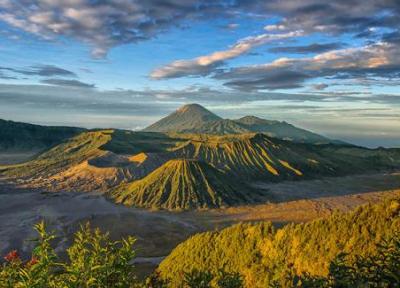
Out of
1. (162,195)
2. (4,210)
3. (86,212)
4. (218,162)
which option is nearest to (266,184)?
(218,162)

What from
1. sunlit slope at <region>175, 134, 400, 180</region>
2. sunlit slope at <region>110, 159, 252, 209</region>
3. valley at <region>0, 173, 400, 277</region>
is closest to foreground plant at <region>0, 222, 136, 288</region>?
valley at <region>0, 173, 400, 277</region>

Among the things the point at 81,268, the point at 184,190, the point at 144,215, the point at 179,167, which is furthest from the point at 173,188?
the point at 81,268

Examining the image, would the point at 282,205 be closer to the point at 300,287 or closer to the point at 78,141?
the point at 300,287

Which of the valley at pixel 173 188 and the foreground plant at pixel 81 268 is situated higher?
the foreground plant at pixel 81 268

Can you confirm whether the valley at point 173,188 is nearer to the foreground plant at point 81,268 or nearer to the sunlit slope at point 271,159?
the sunlit slope at point 271,159

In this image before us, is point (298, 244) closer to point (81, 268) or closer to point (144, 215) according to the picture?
point (81, 268)

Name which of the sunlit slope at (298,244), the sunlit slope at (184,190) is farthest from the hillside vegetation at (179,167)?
the sunlit slope at (298,244)
